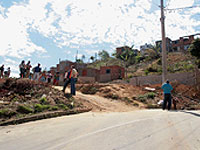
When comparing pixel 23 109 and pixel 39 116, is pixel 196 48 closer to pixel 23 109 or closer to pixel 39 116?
pixel 39 116

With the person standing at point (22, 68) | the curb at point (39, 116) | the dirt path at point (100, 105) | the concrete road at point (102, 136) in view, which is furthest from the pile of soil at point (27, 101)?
the person standing at point (22, 68)

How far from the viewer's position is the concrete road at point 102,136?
326cm

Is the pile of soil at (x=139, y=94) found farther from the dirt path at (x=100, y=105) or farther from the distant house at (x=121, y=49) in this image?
the distant house at (x=121, y=49)

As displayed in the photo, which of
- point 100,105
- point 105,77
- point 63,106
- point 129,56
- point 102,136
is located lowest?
point 100,105

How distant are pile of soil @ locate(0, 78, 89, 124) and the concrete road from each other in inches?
31.9

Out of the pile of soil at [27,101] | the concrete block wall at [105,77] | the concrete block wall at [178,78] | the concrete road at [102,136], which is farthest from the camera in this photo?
the concrete block wall at [105,77]

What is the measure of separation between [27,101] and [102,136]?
4070mm

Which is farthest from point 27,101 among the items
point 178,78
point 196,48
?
point 196,48

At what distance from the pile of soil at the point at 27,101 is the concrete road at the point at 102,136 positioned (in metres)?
0.81

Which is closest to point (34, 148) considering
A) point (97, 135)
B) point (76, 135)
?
point (76, 135)

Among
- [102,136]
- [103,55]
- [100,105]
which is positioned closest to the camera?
[102,136]

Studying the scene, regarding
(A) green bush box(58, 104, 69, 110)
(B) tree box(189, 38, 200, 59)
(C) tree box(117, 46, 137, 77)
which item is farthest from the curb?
(C) tree box(117, 46, 137, 77)

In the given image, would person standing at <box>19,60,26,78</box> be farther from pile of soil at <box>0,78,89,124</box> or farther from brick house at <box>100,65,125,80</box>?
brick house at <box>100,65,125,80</box>

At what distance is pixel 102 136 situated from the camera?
3.78 m
